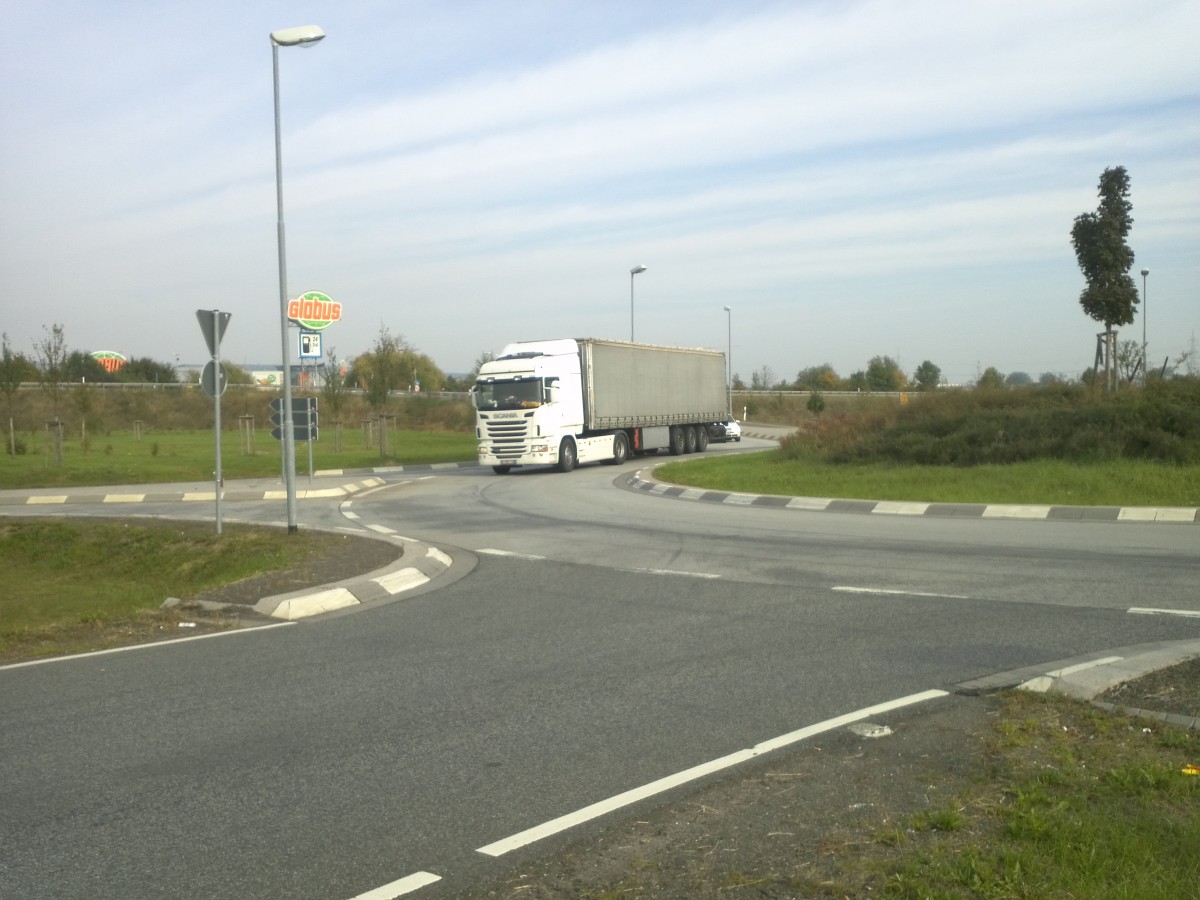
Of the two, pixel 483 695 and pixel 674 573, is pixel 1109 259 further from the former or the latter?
pixel 483 695

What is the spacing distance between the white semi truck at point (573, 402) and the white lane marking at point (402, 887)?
26687mm

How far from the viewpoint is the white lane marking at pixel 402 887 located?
405 centimetres

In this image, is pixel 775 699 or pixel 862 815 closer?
pixel 862 815

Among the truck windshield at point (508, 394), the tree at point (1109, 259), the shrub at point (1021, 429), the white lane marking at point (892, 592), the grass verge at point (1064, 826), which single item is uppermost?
the tree at point (1109, 259)

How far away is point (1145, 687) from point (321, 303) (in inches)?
2073

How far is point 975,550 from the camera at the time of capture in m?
13.4

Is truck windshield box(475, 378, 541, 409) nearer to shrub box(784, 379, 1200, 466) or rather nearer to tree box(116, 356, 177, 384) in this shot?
shrub box(784, 379, 1200, 466)

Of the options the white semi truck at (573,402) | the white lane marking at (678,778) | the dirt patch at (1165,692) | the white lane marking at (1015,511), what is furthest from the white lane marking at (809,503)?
the white lane marking at (678,778)

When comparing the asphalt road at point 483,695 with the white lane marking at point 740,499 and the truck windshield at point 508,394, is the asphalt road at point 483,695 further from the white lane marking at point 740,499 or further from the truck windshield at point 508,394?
the truck windshield at point 508,394

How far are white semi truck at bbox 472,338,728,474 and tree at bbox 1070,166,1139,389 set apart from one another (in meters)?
13.9

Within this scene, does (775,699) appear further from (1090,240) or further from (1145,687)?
(1090,240)

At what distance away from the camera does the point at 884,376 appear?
88.8 m

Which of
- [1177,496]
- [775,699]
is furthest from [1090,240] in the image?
[775,699]

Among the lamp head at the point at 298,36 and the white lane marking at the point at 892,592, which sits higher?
the lamp head at the point at 298,36
